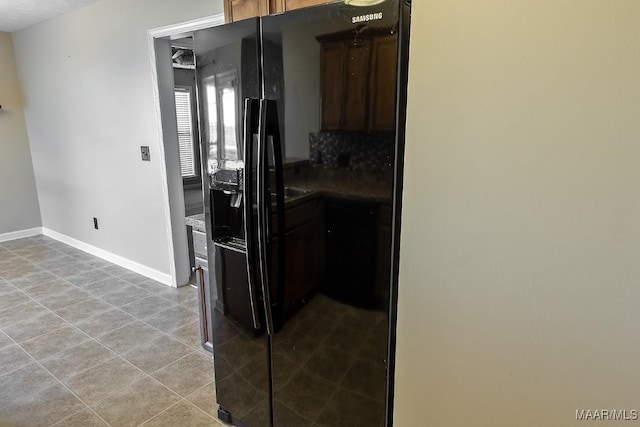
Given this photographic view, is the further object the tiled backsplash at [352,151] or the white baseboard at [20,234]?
the white baseboard at [20,234]

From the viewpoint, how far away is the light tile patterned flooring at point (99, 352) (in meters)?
1.95

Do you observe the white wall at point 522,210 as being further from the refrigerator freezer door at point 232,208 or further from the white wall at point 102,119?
the white wall at point 102,119

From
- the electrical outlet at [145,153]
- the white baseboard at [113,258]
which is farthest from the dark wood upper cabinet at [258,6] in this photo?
the white baseboard at [113,258]

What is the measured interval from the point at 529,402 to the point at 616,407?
0.63 feet

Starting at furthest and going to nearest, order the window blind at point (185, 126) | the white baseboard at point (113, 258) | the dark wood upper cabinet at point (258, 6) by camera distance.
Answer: the window blind at point (185, 126)
the white baseboard at point (113, 258)
the dark wood upper cabinet at point (258, 6)

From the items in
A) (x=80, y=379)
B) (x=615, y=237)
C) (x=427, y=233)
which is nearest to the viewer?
(x=615, y=237)

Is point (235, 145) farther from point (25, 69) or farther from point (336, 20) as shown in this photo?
point (25, 69)

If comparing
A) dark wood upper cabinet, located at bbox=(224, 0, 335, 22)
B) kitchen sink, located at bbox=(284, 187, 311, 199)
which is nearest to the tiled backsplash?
kitchen sink, located at bbox=(284, 187, 311, 199)

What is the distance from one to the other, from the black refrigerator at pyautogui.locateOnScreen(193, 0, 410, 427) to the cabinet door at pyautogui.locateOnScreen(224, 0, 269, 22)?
471 millimetres

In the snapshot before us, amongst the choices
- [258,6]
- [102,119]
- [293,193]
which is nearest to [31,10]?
Result: [102,119]

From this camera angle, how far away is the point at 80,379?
2.19m

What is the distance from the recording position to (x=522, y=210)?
96 centimetres

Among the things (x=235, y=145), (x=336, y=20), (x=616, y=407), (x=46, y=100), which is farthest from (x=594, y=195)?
(x=46, y=100)

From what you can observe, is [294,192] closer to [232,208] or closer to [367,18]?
[232,208]
